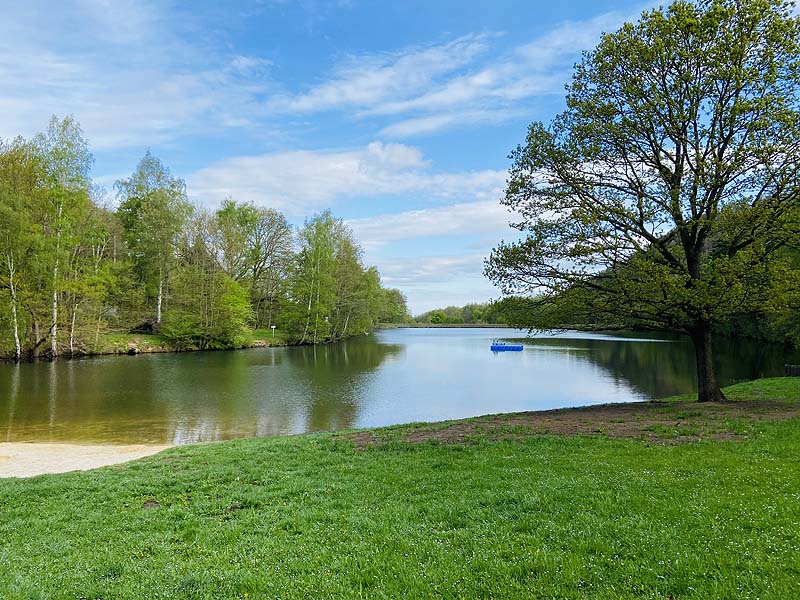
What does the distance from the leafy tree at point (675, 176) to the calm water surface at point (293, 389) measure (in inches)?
336

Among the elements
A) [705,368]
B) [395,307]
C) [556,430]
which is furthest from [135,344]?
[395,307]

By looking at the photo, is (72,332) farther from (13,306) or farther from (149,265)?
(149,265)

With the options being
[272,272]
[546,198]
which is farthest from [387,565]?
[272,272]

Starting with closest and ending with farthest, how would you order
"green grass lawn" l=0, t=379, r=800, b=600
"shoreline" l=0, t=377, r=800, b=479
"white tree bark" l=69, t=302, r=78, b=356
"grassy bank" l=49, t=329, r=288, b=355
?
"green grass lawn" l=0, t=379, r=800, b=600 → "shoreline" l=0, t=377, r=800, b=479 → "white tree bark" l=69, t=302, r=78, b=356 → "grassy bank" l=49, t=329, r=288, b=355

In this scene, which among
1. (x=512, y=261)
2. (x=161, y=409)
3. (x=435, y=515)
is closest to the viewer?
(x=435, y=515)

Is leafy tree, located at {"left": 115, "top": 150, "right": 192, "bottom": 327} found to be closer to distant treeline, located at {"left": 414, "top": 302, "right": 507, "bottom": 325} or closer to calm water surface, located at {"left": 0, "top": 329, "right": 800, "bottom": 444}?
calm water surface, located at {"left": 0, "top": 329, "right": 800, "bottom": 444}

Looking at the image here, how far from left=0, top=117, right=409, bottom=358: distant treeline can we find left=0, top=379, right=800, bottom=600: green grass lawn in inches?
1282

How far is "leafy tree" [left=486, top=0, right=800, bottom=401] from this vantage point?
452 inches

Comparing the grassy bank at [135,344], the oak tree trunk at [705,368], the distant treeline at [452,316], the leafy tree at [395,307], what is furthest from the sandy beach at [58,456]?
the distant treeline at [452,316]

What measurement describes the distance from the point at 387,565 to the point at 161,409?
1857 centimetres

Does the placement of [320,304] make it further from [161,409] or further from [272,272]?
[161,409]

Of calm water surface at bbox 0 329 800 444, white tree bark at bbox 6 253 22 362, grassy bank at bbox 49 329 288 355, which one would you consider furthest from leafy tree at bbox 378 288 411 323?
white tree bark at bbox 6 253 22 362

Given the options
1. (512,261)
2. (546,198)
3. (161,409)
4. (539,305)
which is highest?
(546,198)

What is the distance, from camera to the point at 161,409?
20.2m
